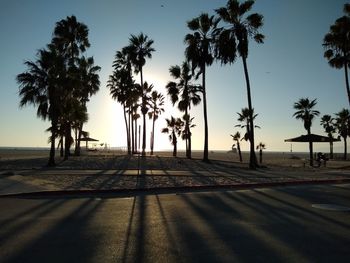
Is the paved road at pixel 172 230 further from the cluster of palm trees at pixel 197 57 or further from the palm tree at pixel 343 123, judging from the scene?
the palm tree at pixel 343 123

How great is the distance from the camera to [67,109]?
32.8m

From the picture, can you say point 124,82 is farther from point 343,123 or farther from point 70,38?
point 343,123

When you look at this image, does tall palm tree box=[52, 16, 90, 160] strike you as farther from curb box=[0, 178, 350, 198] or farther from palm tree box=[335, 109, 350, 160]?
palm tree box=[335, 109, 350, 160]

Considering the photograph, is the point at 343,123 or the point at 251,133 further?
the point at 343,123

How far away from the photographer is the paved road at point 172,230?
20.3 feet

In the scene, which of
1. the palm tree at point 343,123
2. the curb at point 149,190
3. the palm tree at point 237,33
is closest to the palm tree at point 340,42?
the palm tree at point 237,33

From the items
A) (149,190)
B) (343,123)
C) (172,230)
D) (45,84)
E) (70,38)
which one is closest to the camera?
(172,230)

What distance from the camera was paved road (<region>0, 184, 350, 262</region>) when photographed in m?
6.18

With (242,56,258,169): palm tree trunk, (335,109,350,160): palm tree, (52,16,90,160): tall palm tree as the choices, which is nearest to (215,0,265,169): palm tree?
(242,56,258,169): palm tree trunk

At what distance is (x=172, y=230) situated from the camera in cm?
802

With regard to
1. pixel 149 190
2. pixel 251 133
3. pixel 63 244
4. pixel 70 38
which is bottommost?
pixel 63 244

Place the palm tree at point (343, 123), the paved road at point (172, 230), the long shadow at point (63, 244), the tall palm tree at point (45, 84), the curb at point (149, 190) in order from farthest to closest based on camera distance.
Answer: the palm tree at point (343, 123) → the tall palm tree at point (45, 84) → the curb at point (149, 190) → the paved road at point (172, 230) → the long shadow at point (63, 244)

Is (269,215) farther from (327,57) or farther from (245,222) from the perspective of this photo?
(327,57)

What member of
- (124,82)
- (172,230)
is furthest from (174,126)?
(172,230)
